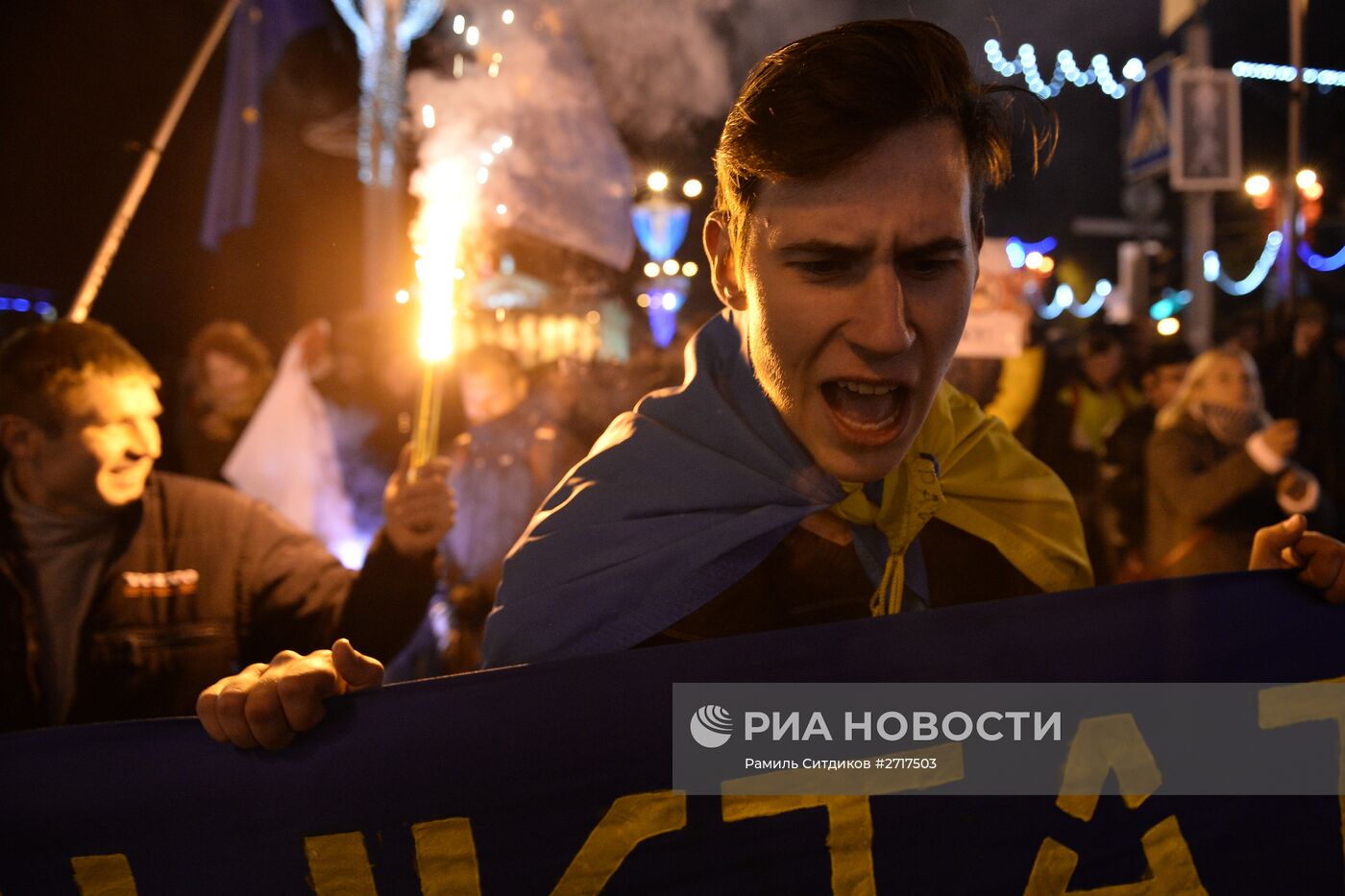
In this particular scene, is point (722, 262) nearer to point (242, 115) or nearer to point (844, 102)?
point (844, 102)

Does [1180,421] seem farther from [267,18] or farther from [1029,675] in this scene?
[267,18]

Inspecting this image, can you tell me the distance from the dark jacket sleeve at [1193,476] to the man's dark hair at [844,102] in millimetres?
3082

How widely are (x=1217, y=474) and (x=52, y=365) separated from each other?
4.33 metres

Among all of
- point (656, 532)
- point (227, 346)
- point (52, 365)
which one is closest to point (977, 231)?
point (656, 532)

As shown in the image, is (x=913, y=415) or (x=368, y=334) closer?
(x=913, y=415)

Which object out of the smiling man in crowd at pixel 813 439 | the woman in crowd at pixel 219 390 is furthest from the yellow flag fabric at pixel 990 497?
the woman in crowd at pixel 219 390

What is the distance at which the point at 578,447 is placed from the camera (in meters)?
3.34

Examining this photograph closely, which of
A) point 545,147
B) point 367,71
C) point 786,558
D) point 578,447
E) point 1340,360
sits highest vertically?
point 367,71

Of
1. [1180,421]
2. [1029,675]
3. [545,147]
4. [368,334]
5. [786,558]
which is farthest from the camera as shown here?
[368,334]

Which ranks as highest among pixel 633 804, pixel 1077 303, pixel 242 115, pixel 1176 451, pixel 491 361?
pixel 1077 303

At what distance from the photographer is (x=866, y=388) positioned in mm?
1595

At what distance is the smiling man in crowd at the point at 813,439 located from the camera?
1.55 m

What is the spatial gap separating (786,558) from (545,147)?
1976 mm

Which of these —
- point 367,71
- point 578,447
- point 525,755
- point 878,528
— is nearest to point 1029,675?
point 878,528
